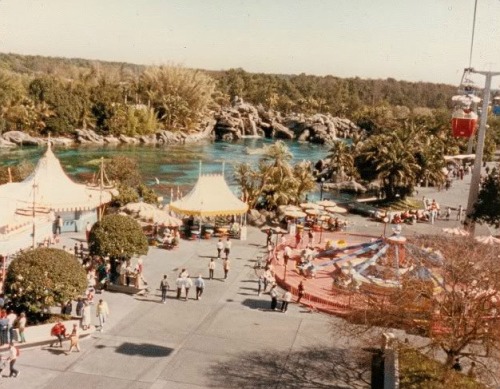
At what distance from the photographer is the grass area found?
46.1ft

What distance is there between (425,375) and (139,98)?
89.9 m

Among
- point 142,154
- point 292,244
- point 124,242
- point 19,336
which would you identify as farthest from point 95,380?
point 142,154

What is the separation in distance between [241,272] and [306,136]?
82.2m

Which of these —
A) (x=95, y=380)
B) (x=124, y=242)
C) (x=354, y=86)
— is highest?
(x=354, y=86)

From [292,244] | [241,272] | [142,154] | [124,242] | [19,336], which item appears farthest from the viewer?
[142,154]

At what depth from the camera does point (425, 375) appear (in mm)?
14820

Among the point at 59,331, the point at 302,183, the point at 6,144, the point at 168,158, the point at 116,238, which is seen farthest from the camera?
the point at 6,144

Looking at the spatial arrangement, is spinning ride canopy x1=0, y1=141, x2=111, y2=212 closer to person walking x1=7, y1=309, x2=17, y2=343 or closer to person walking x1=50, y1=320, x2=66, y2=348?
person walking x1=7, y1=309, x2=17, y2=343

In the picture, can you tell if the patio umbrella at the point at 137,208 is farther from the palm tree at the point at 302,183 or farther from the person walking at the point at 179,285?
the palm tree at the point at 302,183

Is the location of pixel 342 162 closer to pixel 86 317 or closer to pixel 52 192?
pixel 52 192

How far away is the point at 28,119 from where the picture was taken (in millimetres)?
77812

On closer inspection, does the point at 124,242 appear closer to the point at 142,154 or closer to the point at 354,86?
the point at 142,154

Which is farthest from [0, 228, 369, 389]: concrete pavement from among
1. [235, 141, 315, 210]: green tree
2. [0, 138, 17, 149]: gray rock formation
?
[0, 138, 17, 149]: gray rock formation

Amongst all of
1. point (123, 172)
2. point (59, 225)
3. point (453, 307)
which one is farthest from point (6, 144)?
point (453, 307)
